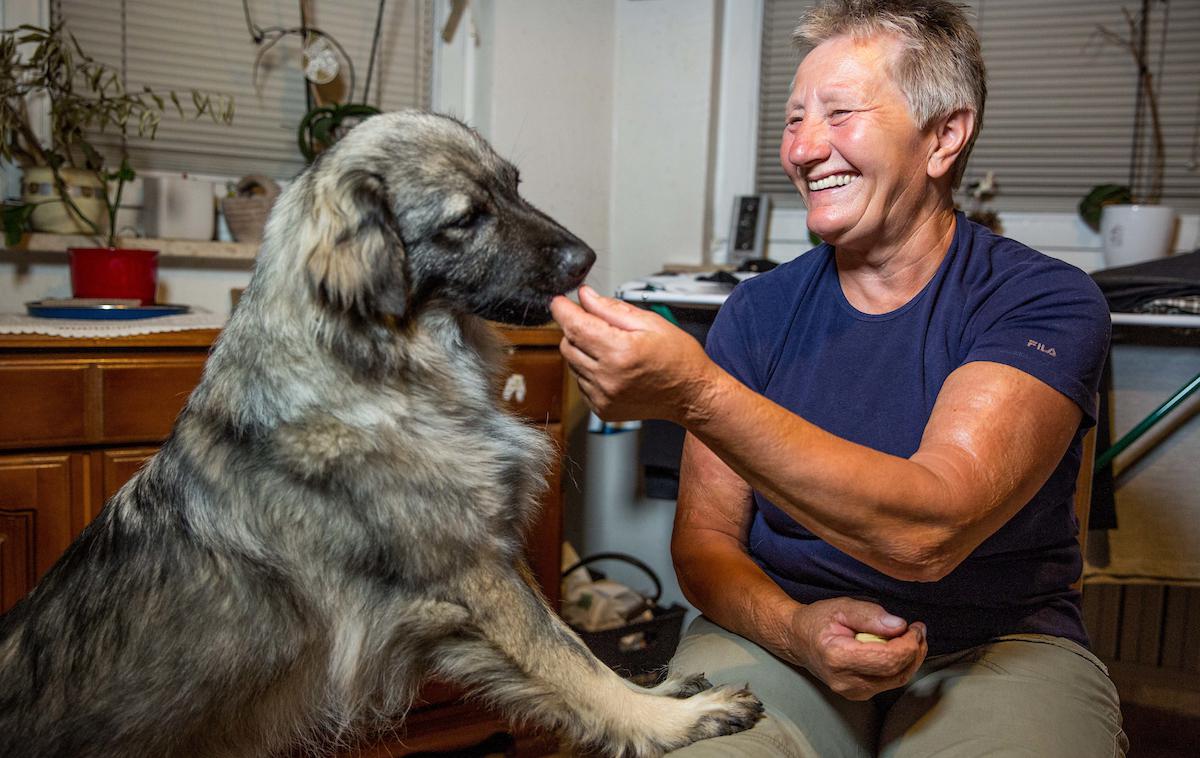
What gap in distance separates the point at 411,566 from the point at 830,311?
71 centimetres

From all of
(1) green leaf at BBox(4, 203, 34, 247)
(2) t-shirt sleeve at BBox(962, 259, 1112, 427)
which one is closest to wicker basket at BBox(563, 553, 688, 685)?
(2) t-shirt sleeve at BBox(962, 259, 1112, 427)

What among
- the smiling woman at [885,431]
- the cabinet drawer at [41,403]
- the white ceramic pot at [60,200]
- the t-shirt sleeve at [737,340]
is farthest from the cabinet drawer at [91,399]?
the smiling woman at [885,431]

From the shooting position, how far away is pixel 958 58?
1337 mm

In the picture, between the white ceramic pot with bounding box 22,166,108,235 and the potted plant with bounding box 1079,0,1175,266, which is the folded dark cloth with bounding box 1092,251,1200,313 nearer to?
the potted plant with bounding box 1079,0,1175,266

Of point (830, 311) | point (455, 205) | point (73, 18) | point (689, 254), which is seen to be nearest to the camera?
point (455, 205)

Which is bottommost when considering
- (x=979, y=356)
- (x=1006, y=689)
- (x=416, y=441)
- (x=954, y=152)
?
(x=1006, y=689)

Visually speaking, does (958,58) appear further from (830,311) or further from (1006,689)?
(1006,689)

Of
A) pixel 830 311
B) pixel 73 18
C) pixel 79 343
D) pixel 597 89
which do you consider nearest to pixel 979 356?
pixel 830 311

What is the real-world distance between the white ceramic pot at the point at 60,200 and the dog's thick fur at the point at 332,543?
1.45m

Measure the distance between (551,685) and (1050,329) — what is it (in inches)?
30.8

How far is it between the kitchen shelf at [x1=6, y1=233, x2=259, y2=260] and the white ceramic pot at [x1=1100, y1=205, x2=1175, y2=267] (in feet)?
8.10

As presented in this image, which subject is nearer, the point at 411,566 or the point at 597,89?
the point at 411,566

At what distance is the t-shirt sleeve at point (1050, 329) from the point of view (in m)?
1.14

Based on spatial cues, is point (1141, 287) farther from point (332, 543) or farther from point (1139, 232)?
point (332, 543)
